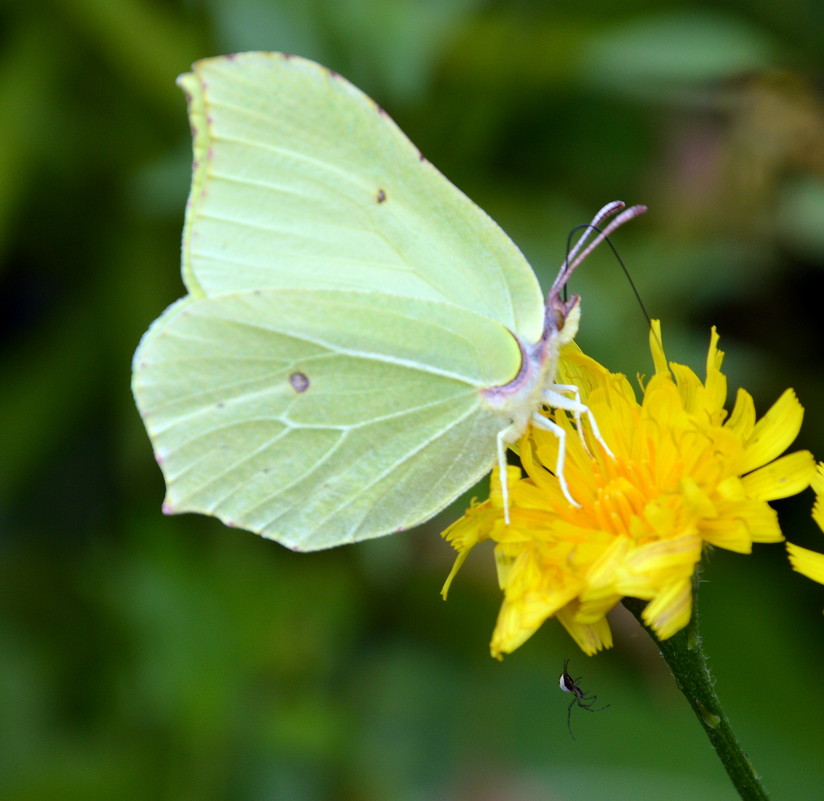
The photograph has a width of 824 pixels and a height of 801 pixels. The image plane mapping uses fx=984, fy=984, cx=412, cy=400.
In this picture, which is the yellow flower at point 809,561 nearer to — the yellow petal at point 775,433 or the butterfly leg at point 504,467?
the yellow petal at point 775,433

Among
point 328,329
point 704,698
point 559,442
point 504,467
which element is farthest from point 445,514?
point 704,698

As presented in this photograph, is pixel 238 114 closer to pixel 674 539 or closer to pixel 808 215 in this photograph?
pixel 674 539

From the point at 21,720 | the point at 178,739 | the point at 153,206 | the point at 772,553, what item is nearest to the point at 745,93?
the point at 772,553

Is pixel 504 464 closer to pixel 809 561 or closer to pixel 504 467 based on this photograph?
pixel 504 467

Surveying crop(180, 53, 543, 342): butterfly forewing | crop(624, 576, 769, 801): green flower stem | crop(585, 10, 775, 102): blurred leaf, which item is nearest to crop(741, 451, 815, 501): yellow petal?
crop(624, 576, 769, 801): green flower stem

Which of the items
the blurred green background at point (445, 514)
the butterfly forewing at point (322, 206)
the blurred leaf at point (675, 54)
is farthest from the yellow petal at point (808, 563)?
the blurred leaf at point (675, 54)

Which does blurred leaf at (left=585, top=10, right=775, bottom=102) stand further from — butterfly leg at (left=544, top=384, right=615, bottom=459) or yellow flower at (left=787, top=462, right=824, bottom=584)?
yellow flower at (left=787, top=462, right=824, bottom=584)
